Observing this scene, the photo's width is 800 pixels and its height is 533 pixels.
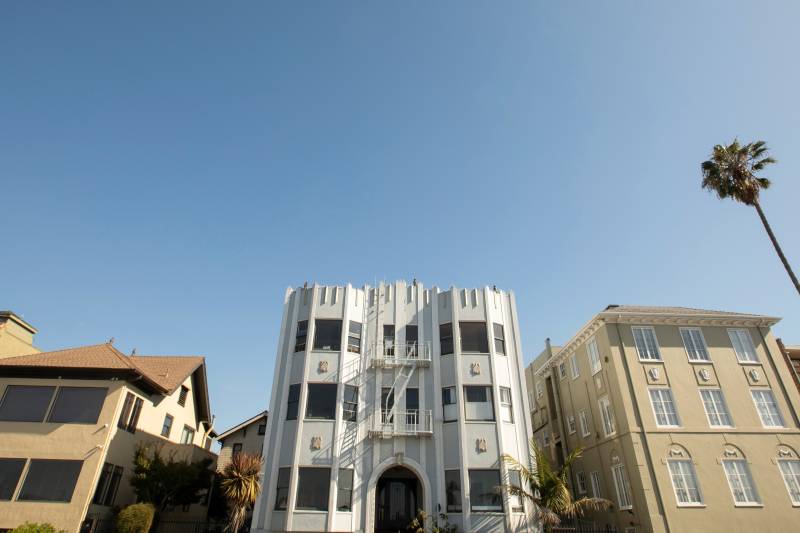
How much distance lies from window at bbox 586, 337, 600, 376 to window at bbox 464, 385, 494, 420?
27.2ft

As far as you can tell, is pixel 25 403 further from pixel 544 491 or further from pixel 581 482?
pixel 581 482

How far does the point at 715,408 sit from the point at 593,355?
695cm

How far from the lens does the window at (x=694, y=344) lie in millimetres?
27656

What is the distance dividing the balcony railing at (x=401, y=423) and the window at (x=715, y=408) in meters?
15.8

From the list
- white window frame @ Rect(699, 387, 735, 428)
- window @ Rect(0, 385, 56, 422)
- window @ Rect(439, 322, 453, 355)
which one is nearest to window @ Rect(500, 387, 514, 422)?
window @ Rect(439, 322, 453, 355)

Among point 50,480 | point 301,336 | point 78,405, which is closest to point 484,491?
point 301,336

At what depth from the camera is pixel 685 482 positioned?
78.3 feet

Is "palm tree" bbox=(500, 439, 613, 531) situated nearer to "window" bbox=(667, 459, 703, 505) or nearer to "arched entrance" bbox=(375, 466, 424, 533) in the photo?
"window" bbox=(667, 459, 703, 505)

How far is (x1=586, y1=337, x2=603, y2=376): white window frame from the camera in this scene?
95.7 ft

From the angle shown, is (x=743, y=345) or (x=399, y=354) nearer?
(x=399, y=354)

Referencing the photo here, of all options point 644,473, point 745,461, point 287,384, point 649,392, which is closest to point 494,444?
point 644,473

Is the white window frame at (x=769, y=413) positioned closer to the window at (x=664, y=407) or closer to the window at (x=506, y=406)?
the window at (x=664, y=407)

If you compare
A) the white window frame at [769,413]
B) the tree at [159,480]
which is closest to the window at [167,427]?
the tree at [159,480]

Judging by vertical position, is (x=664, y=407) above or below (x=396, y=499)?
above
